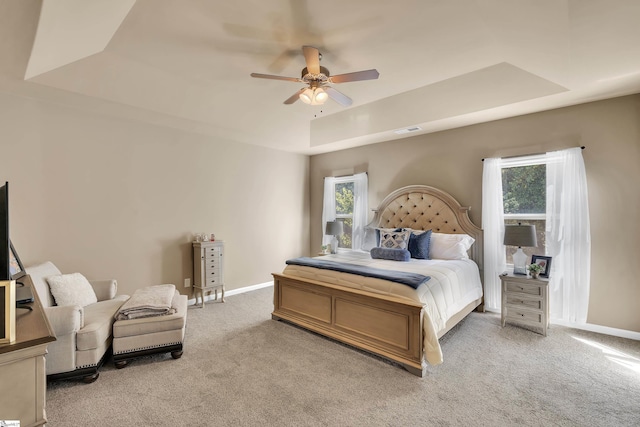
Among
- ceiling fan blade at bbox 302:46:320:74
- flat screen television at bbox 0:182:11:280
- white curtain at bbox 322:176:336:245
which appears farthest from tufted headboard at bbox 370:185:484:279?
flat screen television at bbox 0:182:11:280

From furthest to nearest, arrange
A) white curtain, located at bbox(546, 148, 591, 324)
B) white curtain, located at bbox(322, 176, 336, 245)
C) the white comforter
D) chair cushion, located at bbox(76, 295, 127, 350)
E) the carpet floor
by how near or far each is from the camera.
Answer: white curtain, located at bbox(322, 176, 336, 245), white curtain, located at bbox(546, 148, 591, 324), the white comforter, chair cushion, located at bbox(76, 295, 127, 350), the carpet floor

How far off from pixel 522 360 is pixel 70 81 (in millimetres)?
5309

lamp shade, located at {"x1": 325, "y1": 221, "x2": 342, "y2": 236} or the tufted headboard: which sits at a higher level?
the tufted headboard

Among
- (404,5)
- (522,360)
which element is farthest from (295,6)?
(522,360)

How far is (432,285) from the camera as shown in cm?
289

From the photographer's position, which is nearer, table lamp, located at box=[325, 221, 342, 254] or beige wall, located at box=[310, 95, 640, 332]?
beige wall, located at box=[310, 95, 640, 332]

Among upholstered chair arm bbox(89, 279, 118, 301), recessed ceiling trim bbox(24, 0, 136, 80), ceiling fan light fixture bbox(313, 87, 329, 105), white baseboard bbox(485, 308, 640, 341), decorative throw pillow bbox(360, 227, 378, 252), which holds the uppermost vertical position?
recessed ceiling trim bbox(24, 0, 136, 80)

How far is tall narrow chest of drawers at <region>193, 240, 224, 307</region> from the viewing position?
441 cm

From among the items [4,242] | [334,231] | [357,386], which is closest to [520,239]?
[357,386]

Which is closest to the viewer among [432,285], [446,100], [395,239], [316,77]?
[316,77]

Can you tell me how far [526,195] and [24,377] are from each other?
16.0 ft

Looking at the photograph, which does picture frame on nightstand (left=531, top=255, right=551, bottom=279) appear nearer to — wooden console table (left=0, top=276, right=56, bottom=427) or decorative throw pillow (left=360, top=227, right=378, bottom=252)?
decorative throw pillow (left=360, top=227, right=378, bottom=252)

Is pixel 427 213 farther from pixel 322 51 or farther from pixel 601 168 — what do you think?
pixel 322 51

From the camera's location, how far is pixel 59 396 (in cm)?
222
